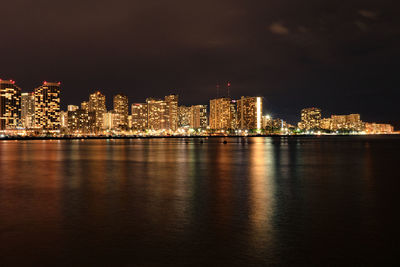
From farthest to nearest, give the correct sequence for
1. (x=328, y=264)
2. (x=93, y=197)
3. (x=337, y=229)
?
(x=93, y=197) < (x=337, y=229) < (x=328, y=264)

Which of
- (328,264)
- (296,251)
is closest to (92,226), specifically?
(296,251)

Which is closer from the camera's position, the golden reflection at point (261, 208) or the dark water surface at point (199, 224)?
the dark water surface at point (199, 224)

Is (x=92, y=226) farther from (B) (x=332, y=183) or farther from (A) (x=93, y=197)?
(B) (x=332, y=183)

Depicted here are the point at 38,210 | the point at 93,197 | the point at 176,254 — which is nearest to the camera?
the point at 176,254

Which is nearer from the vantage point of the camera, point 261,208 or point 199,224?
point 199,224

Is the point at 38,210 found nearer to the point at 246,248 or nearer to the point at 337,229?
the point at 246,248

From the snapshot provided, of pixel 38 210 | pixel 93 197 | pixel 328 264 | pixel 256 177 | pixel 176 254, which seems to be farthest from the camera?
pixel 256 177

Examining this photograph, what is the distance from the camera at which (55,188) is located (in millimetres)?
24750

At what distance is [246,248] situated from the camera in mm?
11125

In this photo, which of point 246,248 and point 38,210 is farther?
point 38,210

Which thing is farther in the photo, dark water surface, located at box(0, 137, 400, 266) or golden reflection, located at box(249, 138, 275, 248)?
golden reflection, located at box(249, 138, 275, 248)

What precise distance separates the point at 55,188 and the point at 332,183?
1914 cm

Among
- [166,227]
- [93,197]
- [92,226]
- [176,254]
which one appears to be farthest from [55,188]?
[176,254]

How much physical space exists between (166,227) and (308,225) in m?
5.31
